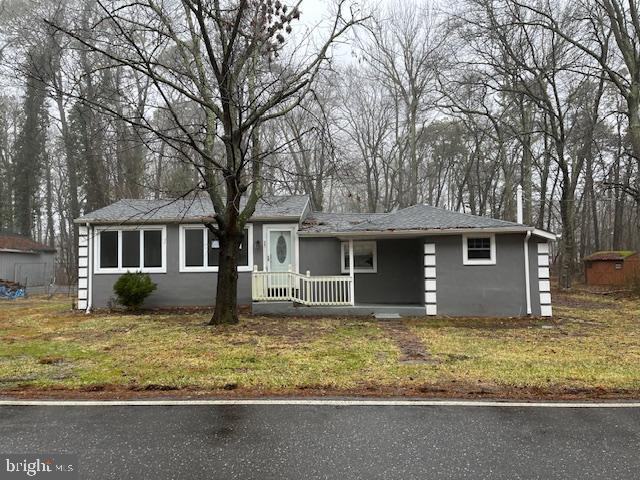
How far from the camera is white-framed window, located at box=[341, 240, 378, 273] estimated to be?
13.5 meters

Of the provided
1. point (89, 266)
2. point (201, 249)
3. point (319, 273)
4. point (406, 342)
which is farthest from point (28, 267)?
point (406, 342)

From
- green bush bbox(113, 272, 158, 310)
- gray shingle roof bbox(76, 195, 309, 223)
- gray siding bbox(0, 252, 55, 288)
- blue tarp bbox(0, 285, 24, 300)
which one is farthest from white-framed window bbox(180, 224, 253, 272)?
gray siding bbox(0, 252, 55, 288)

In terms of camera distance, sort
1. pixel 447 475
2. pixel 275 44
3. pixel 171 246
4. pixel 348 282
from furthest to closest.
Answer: pixel 171 246, pixel 348 282, pixel 275 44, pixel 447 475

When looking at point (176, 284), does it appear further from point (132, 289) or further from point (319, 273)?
point (319, 273)

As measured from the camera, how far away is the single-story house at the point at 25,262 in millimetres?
22344

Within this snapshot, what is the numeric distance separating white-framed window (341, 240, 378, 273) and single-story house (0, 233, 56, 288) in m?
17.6

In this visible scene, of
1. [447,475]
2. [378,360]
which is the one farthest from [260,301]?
[447,475]

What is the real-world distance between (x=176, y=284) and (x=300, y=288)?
4.04 metres

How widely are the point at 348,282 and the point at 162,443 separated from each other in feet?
30.9

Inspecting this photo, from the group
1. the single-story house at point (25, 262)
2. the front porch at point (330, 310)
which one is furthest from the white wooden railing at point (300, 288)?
the single-story house at point (25, 262)

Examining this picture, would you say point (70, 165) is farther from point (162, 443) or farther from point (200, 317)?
point (162, 443)

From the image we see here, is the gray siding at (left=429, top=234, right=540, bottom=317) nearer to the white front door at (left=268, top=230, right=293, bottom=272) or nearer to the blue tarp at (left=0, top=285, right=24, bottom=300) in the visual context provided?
the white front door at (left=268, top=230, right=293, bottom=272)

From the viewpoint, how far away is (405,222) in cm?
1238

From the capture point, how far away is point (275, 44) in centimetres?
1008
